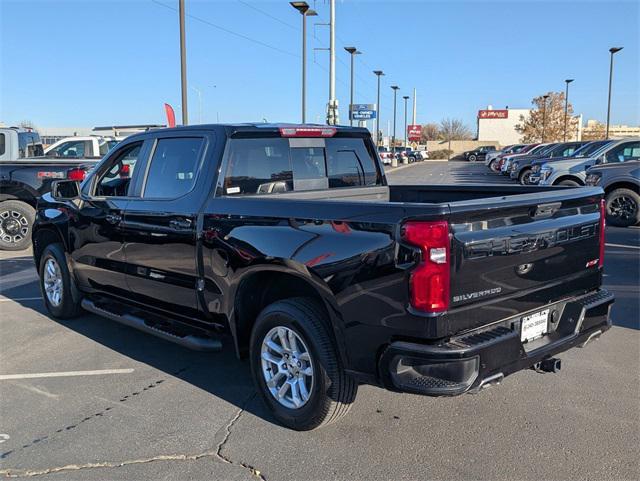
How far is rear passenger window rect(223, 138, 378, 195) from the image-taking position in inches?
166

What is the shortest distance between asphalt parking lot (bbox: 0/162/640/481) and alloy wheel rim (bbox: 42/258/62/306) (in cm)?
95

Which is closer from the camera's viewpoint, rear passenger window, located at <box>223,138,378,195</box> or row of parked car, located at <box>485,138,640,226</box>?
rear passenger window, located at <box>223,138,378,195</box>

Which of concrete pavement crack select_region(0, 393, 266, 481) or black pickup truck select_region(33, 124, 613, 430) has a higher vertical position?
black pickup truck select_region(33, 124, 613, 430)

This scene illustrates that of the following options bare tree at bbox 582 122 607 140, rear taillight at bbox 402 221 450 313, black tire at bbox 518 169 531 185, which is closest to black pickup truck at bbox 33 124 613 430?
rear taillight at bbox 402 221 450 313

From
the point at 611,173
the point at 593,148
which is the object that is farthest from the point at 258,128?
the point at 593,148

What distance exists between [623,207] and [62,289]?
1071 cm

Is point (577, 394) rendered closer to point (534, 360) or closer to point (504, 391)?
point (504, 391)

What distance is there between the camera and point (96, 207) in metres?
5.24

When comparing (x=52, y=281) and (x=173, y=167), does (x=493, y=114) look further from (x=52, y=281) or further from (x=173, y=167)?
(x=173, y=167)

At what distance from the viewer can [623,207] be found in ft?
38.8

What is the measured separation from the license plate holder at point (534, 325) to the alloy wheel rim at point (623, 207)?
9.67 m

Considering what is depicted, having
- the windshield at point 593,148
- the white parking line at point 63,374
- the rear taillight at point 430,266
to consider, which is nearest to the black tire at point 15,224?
the white parking line at point 63,374

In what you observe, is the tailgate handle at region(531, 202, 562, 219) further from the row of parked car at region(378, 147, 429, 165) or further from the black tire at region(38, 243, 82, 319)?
the row of parked car at region(378, 147, 429, 165)

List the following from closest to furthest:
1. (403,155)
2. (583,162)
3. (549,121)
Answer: (583,162)
(403,155)
(549,121)
